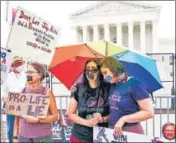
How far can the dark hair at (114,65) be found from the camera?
3.44 metres

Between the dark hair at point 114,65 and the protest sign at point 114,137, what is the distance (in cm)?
49

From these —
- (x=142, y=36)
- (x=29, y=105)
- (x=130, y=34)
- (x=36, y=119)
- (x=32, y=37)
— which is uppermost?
(x=130, y=34)

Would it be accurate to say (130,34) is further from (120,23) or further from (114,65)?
(114,65)

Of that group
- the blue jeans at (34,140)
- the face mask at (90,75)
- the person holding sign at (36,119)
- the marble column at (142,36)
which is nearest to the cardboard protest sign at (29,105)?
the person holding sign at (36,119)

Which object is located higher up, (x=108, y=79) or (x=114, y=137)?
(x=108, y=79)

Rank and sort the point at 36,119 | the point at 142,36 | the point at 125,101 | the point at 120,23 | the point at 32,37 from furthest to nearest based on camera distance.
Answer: the point at 120,23, the point at 142,36, the point at 32,37, the point at 36,119, the point at 125,101

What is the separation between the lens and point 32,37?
13.0 ft

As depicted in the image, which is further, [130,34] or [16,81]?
[130,34]

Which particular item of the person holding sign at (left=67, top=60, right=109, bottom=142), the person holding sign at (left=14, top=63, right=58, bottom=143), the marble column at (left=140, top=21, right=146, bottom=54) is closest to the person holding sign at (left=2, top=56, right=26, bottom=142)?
the person holding sign at (left=14, top=63, right=58, bottom=143)

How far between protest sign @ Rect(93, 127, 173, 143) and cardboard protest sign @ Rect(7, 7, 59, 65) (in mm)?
992

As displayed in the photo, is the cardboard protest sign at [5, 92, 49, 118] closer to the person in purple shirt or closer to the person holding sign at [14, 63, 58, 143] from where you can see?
the person holding sign at [14, 63, 58, 143]

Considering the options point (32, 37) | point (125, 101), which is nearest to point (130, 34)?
point (32, 37)

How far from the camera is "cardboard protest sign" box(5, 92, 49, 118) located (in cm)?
379

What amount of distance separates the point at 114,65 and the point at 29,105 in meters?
0.92
